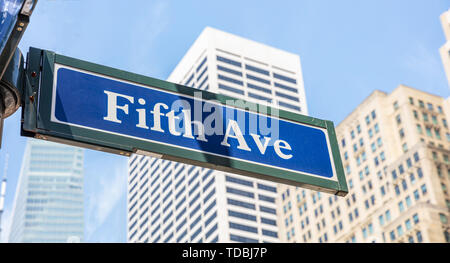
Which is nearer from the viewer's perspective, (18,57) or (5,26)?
(5,26)

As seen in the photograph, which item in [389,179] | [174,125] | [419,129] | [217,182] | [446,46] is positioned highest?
[217,182]

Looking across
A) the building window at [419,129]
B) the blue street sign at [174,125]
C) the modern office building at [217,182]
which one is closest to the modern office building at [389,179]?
the building window at [419,129]

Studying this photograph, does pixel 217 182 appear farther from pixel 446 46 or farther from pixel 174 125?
pixel 174 125

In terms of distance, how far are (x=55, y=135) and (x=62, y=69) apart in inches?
24.7

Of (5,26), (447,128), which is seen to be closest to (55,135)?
(5,26)

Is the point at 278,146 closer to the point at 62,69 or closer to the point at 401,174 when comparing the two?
the point at 62,69

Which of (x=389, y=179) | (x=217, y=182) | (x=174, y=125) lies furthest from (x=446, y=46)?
(x=174, y=125)

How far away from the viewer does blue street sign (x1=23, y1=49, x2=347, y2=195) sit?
5.05m

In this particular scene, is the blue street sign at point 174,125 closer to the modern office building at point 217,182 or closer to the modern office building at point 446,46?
the modern office building at point 446,46

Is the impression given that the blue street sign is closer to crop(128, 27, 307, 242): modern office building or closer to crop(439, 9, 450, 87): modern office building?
crop(439, 9, 450, 87): modern office building

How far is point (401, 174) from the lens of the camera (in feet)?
321

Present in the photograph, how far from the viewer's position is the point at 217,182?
146250mm

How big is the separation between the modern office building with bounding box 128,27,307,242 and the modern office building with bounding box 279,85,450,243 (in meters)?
26.0

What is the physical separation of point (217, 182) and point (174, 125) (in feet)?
463
